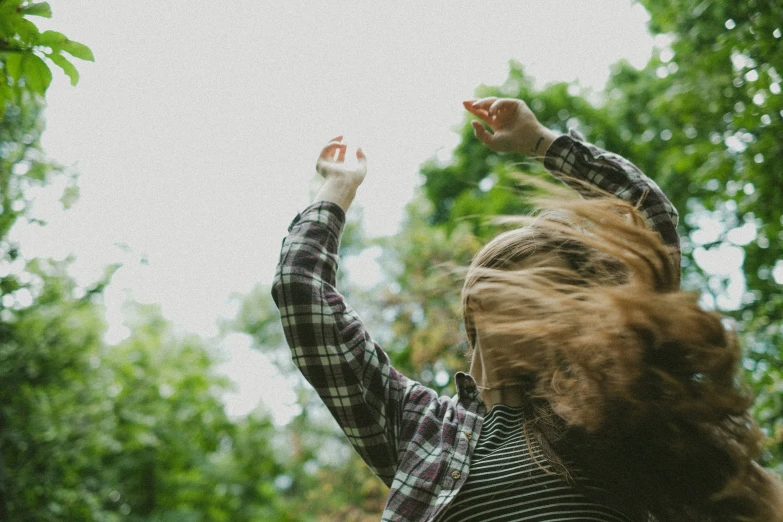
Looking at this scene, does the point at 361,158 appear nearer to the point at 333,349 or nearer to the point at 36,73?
the point at 333,349

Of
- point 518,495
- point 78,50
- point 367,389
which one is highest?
point 78,50

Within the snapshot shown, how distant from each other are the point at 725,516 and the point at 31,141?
614cm

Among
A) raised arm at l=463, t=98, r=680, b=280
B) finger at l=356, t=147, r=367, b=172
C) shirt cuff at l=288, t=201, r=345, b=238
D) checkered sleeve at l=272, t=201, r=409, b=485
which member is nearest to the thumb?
raised arm at l=463, t=98, r=680, b=280

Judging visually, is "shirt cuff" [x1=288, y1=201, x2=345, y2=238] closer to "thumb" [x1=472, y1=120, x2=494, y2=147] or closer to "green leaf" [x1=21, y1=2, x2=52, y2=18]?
"thumb" [x1=472, y1=120, x2=494, y2=147]

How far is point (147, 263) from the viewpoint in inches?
227

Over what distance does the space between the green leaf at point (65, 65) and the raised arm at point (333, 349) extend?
0.71 metres

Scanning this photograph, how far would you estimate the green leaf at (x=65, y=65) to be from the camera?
1.66 meters

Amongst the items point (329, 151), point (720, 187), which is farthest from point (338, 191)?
point (720, 187)

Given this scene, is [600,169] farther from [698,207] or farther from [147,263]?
[698,207]

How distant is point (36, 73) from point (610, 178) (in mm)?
1576

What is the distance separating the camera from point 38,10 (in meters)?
1.62

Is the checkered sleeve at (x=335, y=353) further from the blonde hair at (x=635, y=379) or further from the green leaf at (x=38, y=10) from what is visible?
the green leaf at (x=38, y=10)

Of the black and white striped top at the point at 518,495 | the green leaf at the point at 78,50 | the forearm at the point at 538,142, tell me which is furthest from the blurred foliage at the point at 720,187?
the green leaf at the point at 78,50

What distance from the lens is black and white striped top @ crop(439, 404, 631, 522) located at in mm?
1334
